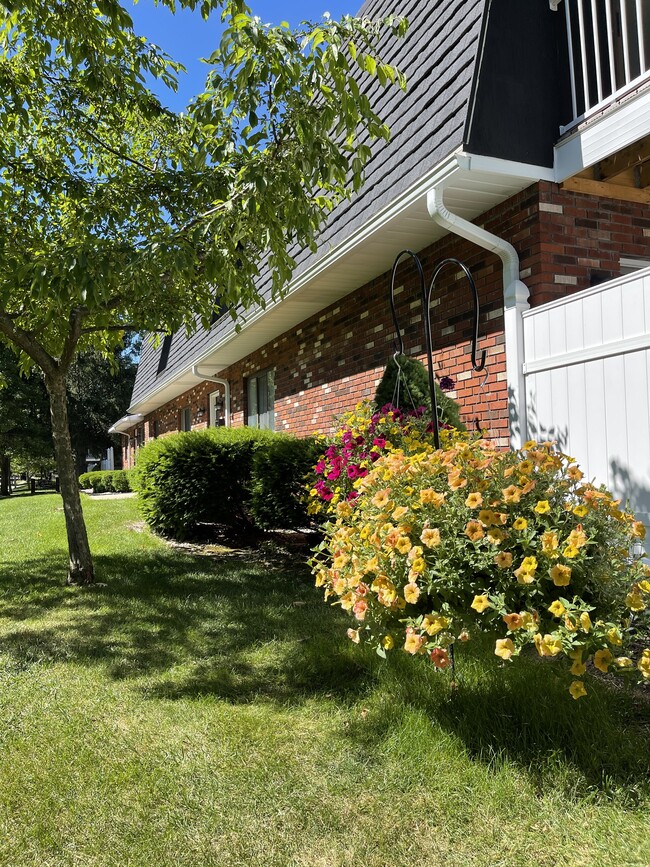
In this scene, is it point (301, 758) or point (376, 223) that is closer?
point (301, 758)

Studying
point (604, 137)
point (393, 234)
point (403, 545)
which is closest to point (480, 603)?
point (403, 545)

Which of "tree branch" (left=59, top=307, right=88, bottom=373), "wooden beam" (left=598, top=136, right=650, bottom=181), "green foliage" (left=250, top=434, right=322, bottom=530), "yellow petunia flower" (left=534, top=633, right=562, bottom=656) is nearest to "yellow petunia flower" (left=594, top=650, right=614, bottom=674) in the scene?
"yellow petunia flower" (left=534, top=633, right=562, bottom=656)

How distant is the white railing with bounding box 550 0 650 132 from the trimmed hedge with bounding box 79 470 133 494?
1989cm

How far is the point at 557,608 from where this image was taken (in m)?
2.22

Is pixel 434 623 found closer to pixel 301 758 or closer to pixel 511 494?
pixel 511 494

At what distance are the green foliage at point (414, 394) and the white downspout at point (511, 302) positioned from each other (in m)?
0.51

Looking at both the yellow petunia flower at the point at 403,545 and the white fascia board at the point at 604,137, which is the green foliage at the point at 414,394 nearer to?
the white fascia board at the point at 604,137

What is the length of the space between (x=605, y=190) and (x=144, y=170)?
4245 mm

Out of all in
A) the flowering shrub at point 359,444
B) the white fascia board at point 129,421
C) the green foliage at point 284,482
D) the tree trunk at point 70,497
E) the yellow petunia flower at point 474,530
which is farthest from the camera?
the white fascia board at point 129,421

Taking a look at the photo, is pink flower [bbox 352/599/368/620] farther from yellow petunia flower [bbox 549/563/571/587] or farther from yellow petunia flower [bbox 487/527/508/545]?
yellow petunia flower [bbox 549/563/571/587]

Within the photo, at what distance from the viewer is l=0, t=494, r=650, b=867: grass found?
203cm

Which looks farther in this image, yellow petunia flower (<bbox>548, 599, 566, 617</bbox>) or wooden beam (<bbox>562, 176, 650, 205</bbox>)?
wooden beam (<bbox>562, 176, 650, 205</bbox>)

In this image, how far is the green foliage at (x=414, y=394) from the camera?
201 inches

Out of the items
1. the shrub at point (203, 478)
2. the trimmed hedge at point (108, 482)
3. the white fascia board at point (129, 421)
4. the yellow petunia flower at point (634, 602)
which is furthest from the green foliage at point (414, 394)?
the white fascia board at point (129, 421)
